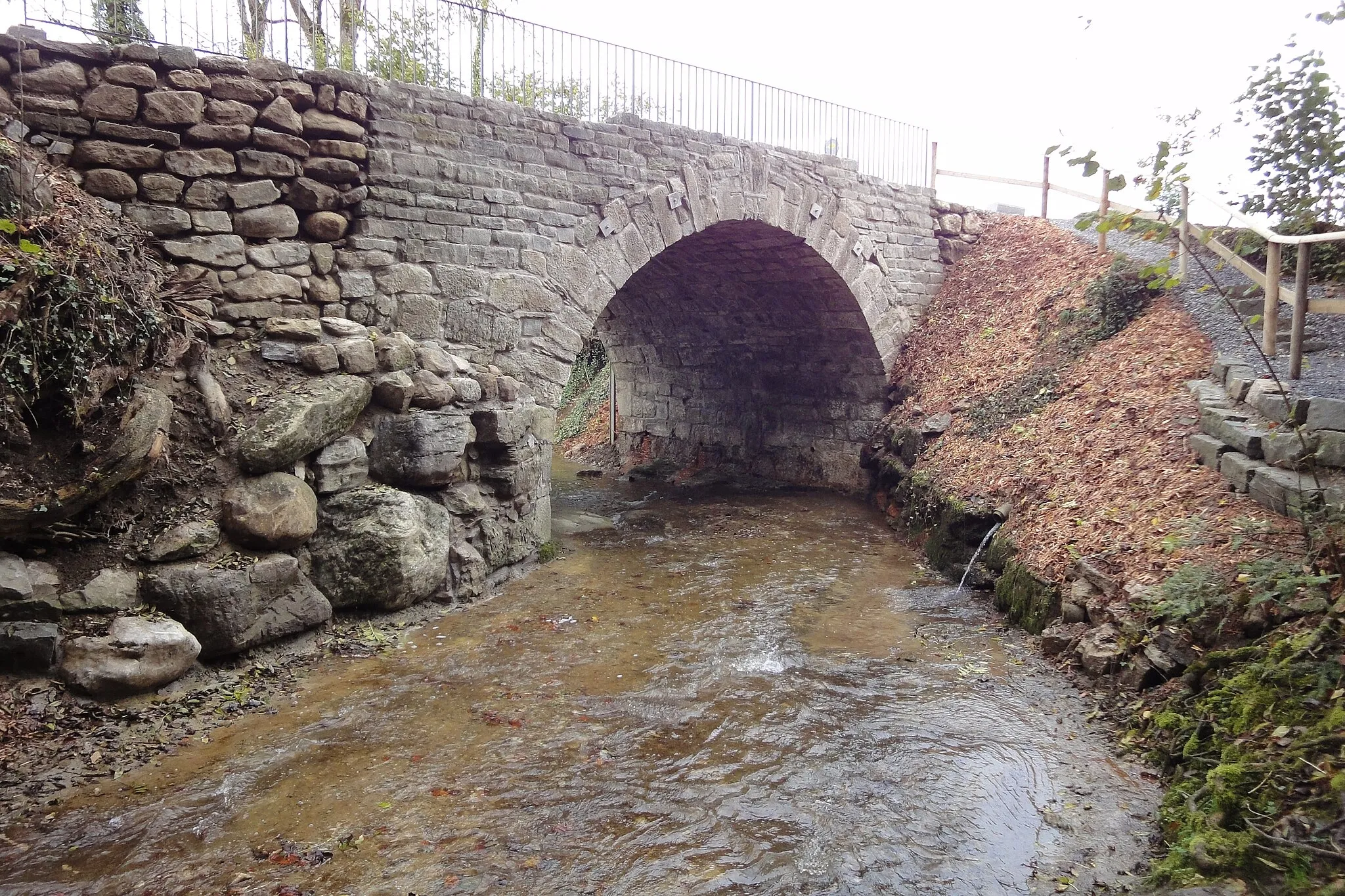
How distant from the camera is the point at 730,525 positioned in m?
9.88

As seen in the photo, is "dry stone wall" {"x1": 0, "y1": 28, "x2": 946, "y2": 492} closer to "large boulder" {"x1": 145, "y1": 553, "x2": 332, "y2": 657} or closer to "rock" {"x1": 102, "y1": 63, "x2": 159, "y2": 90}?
"rock" {"x1": 102, "y1": 63, "x2": 159, "y2": 90}

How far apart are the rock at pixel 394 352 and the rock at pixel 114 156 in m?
1.76

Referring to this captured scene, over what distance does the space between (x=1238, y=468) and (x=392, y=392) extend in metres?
5.47

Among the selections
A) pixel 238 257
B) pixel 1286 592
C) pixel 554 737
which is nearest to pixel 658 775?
pixel 554 737

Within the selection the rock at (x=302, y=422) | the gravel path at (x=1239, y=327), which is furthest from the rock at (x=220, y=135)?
the gravel path at (x=1239, y=327)

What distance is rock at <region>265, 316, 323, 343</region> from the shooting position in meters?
5.79

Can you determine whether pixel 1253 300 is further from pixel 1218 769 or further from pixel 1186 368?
pixel 1218 769

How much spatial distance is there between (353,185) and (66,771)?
4.28 metres

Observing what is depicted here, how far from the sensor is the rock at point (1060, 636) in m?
5.31

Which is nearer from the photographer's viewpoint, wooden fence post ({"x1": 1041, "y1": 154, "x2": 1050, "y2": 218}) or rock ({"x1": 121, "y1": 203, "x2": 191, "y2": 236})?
rock ({"x1": 121, "y1": 203, "x2": 191, "y2": 236})

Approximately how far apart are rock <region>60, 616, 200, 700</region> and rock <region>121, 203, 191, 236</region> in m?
2.60

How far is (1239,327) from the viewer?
7.07m

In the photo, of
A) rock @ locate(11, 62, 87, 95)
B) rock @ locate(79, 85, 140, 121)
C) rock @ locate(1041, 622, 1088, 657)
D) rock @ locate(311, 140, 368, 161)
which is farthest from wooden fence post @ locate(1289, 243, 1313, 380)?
rock @ locate(11, 62, 87, 95)

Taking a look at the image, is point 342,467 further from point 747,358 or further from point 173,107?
point 747,358
